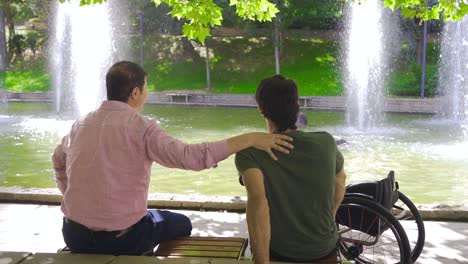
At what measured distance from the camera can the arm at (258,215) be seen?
2.82m

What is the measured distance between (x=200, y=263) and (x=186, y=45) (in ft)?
101

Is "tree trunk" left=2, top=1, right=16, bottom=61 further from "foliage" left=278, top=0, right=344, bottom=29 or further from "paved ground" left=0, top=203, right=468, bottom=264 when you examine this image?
"paved ground" left=0, top=203, right=468, bottom=264

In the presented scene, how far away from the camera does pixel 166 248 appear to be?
342cm

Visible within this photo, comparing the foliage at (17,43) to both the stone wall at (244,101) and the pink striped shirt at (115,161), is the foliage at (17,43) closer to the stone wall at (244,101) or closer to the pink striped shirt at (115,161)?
the stone wall at (244,101)

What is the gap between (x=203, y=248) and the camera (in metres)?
3.42

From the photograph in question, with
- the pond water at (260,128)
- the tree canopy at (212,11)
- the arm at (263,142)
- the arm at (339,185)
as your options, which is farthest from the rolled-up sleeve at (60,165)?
the pond water at (260,128)

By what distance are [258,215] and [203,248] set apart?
708 mm

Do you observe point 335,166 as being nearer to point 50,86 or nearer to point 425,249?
point 425,249

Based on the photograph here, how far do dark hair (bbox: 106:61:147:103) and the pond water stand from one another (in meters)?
5.16

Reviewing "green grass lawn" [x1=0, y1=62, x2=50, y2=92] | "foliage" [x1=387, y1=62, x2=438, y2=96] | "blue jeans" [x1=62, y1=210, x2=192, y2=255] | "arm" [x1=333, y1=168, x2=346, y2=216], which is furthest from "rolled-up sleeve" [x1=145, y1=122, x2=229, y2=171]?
"green grass lawn" [x1=0, y1=62, x2=50, y2=92]

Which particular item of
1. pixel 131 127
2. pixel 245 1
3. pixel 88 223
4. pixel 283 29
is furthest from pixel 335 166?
pixel 283 29

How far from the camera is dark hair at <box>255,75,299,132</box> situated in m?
2.87

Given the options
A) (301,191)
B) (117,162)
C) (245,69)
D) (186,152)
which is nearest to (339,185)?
(301,191)

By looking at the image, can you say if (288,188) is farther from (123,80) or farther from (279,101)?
(123,80)
